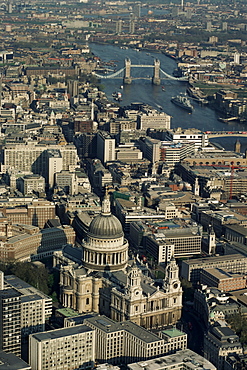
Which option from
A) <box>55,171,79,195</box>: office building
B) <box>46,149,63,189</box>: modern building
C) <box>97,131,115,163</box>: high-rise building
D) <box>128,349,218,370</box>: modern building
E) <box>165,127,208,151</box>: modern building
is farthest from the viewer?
<box>165,127,208,151</box>: modern building

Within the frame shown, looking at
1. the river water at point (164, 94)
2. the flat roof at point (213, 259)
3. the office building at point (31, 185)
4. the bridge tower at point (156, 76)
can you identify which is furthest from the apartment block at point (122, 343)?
the bridge tower at point (156, 76)

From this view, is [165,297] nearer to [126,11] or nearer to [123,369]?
[123,369]

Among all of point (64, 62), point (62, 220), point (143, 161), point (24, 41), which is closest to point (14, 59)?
point (64, 62)

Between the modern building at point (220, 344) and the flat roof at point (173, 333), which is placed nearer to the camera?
the modern building at point (220, 344)

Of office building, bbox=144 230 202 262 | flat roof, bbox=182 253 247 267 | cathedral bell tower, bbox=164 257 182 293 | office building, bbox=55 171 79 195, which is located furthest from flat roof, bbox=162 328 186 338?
office building, bbox=55 171 79 195

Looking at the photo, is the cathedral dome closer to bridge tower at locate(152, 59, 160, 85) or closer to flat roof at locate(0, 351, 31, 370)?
flat roof at locate(0, 351, 31, 370)

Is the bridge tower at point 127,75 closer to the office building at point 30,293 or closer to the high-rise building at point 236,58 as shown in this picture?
the high-rise building at point 236,58
